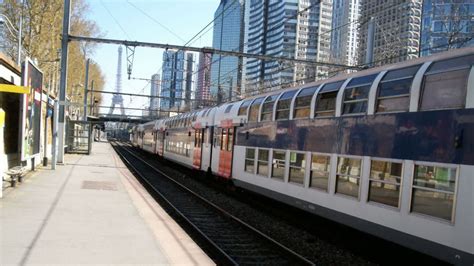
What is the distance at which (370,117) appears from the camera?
30.7ft

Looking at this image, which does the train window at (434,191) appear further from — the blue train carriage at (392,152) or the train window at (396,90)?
the train window at (396,90)

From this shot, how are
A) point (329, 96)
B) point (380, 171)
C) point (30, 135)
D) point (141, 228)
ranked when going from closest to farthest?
point (380, 171) < point (141, 228) < point (329, 96) < point (30, 135)

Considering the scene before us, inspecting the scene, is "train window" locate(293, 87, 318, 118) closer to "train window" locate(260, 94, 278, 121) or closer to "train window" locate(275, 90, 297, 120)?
"train window" locate(275, 90, 297, 120)

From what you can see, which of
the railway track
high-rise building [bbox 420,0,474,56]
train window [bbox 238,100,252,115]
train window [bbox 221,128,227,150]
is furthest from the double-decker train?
high-rise building [bbox 420,0,474,56]

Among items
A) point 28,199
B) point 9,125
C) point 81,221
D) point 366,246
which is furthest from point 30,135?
point 366,246

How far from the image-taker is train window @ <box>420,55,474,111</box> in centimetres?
723

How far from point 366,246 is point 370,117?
2.65 meters

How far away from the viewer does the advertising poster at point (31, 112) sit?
13906mm

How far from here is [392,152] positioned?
8.50 metres

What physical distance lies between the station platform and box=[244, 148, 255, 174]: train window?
131 inches

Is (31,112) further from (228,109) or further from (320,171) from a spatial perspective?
(320,171)

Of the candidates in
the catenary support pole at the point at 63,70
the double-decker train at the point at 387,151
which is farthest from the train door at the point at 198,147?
the double-decker train at the point at 387,151

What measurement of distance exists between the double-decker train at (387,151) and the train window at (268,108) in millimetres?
34

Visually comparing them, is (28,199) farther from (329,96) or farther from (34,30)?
(34,30)
